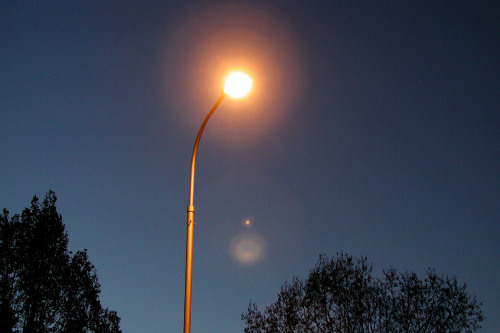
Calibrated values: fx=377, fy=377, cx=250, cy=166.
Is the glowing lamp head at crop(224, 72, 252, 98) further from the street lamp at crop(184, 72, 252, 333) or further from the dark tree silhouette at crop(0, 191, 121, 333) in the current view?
the dark tree silhouette at crop(0, 191, 121, 333)

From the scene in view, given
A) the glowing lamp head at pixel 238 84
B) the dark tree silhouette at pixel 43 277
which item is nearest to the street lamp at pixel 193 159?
the glowing lamp head at pixel 238 84

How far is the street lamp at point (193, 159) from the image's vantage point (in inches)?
326

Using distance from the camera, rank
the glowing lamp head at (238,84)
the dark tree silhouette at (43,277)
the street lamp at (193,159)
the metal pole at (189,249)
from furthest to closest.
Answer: the dark tree silhouette at (43,277) < the glowing lamp head at (238,84) < the street lamp at (193,159) < the metal pole at (189,249)

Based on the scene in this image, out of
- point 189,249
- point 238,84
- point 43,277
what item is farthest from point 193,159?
point 43,277

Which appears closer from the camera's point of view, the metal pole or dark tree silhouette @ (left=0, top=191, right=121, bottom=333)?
the metal pole

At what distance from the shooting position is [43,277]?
2866 centimetres

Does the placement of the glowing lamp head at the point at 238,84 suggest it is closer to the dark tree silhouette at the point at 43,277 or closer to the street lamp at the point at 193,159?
the street lamp at the point at 193,159

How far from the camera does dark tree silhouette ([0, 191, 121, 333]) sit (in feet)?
88.4

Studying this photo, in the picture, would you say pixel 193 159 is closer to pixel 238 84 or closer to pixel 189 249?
pixel 238 84

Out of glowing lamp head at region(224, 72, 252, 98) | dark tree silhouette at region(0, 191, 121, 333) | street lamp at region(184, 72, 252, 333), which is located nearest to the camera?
street lamp at region(184, 72, 252, 333)

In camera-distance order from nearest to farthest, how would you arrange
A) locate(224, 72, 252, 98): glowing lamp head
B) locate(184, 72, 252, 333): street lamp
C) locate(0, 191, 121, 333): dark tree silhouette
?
1. locate(184, 72, 252, 333): street lamp
2. locate(224, 72, 252, 98): glowing lamp head
3. locate(0, 191, 121, 333): dark tree silhouette

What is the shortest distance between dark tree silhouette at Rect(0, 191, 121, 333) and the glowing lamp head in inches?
963

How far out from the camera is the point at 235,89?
10.3 meters

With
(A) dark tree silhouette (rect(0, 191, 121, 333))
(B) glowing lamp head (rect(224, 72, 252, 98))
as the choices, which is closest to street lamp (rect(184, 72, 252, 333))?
(B) glowing lamp head (rect(224, 72, 252, 98))
